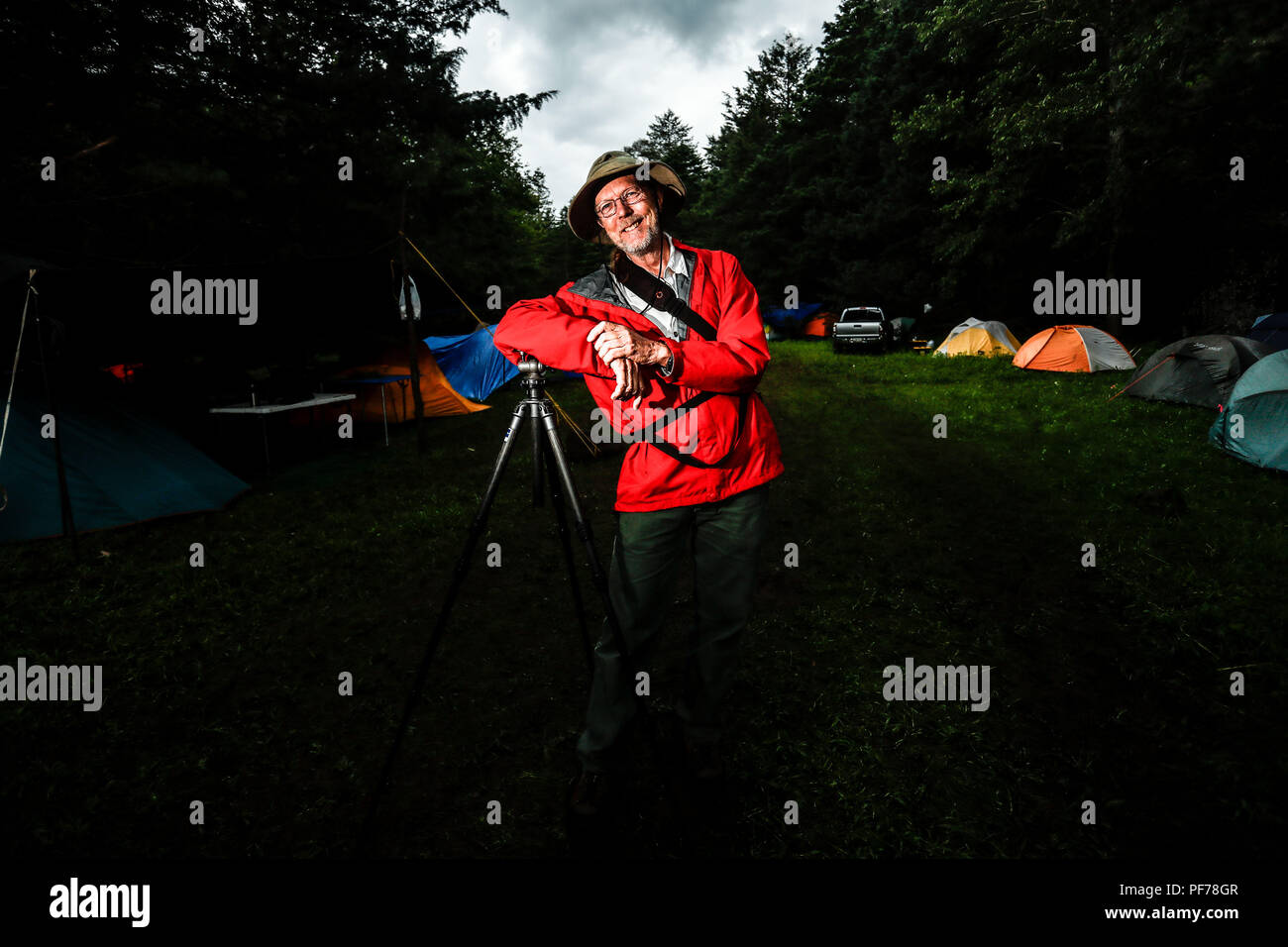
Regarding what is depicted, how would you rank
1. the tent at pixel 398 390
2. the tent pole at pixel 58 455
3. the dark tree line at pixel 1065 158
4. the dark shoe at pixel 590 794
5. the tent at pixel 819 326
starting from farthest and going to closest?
1. the tent at pixel 819 326
2. the dark tree line at pixel 1065 158
3. the tent at pixel 398 390
4. the tent pole at pixel 58 455
5. the dark shoe at pixel 590 794

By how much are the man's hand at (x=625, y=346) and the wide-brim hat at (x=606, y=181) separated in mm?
735

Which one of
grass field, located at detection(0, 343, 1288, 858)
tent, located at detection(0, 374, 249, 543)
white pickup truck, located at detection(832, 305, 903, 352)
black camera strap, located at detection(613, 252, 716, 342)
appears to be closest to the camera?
black camera strap, located at detection(613, 252, 716, 342)

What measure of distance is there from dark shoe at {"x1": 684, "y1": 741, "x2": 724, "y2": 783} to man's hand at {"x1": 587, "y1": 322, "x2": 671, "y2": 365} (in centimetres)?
184

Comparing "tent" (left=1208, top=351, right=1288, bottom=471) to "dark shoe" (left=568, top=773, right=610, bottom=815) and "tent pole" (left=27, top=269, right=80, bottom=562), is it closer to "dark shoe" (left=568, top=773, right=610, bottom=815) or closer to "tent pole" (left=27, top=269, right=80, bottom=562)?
"dark shoe" (left=568, top=773, right=610, bottom=815)

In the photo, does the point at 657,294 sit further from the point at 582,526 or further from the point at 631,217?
the point at 582,526

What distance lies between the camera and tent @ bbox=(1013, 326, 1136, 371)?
16078 millimetres

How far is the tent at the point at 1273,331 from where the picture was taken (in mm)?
11377

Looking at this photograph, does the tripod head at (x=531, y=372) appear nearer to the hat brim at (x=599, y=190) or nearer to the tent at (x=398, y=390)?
the hat brim at (x=599, y=190)

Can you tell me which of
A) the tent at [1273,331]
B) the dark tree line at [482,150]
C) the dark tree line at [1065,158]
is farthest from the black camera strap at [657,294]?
the dark tree line at [1065,158]

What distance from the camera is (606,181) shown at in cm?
239

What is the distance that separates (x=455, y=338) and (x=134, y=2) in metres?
8.44

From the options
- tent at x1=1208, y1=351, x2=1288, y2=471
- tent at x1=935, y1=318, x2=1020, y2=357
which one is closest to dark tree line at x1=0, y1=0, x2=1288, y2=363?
tent at x1=935, y1=318, x2=1020, y2=357

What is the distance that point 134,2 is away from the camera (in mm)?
8414
